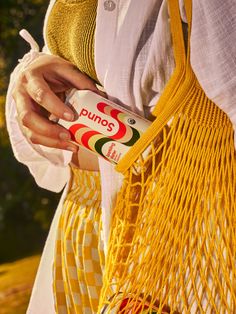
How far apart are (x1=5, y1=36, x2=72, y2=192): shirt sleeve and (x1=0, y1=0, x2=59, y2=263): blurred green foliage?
195cm

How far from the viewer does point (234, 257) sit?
30.2 inches

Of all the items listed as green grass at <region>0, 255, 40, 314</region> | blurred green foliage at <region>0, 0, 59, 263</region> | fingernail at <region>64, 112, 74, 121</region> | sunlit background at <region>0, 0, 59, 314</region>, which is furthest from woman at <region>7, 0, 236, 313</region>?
blurred green foliage at <region>0, 0, 59, 263</region>

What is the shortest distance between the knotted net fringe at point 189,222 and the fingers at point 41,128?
15 centimetres

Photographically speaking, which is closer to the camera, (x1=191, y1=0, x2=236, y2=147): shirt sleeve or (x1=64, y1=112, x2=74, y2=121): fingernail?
(x1=191, y1=0, x2=236, y2=147): shirt sleeve

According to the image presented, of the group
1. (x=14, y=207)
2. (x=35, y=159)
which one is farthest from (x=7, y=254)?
(x=35, y=159)

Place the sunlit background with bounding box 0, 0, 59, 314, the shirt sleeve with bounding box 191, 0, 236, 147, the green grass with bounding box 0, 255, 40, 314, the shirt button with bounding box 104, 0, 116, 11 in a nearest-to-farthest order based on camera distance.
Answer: the shirt sleeve with bounding box 191, 0, 236, 147
the shirt button with bounding box 104, 0, 116, 11
the green grass with bounding box 0, 255, 40, 314
the sunlit background with bounding box 0, 0, 59, 314

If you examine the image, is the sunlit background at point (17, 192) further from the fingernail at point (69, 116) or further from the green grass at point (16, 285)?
the fingernail at point (69, 116)

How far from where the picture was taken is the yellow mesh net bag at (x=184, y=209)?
0.78 meters

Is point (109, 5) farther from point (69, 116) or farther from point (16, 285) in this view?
point (16, 285)

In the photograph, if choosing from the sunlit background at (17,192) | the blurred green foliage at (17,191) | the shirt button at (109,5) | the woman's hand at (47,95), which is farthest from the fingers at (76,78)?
the blurred green foliage at (17,191)

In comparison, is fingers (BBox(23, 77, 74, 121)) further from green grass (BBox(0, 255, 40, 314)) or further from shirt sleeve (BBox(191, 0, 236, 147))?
green grass (BBox(0, 255, 40, 314))

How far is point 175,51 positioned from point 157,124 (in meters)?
0.09

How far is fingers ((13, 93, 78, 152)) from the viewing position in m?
0.92

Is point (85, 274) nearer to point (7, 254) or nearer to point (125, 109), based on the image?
point (125, 109)
